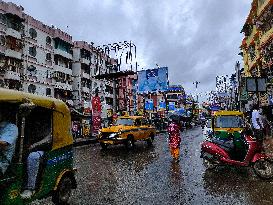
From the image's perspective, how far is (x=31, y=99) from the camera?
577 centimetres

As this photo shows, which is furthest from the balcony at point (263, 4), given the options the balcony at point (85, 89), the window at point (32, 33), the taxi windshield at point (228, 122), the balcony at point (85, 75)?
the balcony at point (85, 89)

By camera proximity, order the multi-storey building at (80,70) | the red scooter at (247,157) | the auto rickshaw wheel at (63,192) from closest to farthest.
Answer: the auto rickshaw wheel at (63,192)
the red scooter at (247,157)
the multi-storey building at (80,70)

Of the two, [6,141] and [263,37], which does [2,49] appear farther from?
[6,141]

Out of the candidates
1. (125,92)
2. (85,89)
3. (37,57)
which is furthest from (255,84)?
(125,92)

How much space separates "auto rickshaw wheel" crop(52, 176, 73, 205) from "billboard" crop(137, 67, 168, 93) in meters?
34.9

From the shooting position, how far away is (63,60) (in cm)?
5603

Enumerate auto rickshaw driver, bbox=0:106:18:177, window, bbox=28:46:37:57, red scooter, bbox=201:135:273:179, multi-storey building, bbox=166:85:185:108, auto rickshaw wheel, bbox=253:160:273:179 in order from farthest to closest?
multi-storey building, bbox=166:85:185:108 → window, bbox=28:46:37:57 → red scooter, bbox=201:135:273:179 → auto rickshaw wheel, bbox=253:160:273:179 → auto rickshaw driver, bbox=0:106:18:177

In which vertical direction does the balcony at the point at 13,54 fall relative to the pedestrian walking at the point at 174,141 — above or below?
above

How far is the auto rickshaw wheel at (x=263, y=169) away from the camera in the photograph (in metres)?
9.27

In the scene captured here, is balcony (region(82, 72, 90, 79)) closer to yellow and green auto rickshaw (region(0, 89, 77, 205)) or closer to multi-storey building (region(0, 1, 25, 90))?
multi-storey building (region(0, 1, 25, 90))

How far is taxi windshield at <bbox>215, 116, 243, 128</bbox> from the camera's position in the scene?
16234 mm

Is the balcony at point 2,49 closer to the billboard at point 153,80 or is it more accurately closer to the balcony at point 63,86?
the balcony at point 63,86

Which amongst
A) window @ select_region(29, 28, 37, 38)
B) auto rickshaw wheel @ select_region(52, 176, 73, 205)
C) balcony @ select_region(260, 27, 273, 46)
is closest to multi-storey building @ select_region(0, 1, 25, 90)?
window @ select_region(29, 28, 37, 38)

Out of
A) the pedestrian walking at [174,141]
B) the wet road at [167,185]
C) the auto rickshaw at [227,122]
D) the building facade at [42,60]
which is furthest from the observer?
the building facade at [42,60]
